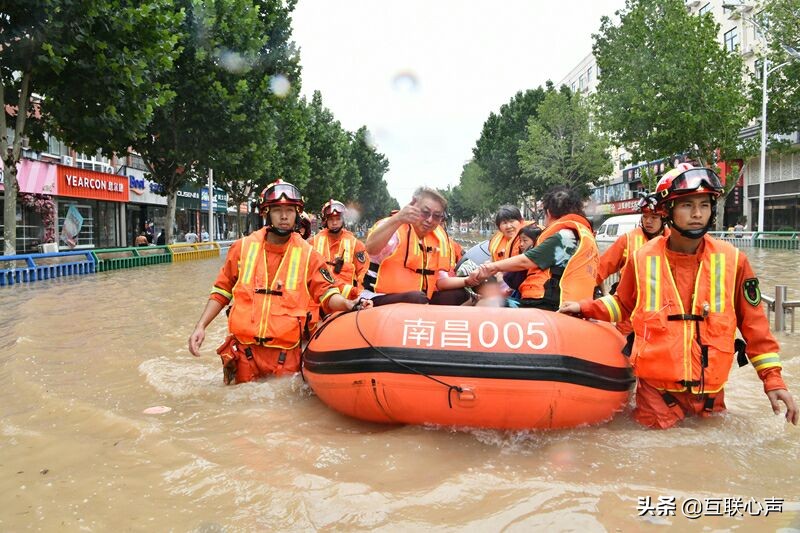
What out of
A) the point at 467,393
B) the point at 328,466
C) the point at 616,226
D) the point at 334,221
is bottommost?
the point at 328,466

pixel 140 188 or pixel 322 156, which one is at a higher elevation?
pixel 322 156

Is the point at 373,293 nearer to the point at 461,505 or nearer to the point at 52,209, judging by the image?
the point at 461,505

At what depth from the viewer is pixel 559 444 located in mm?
3594

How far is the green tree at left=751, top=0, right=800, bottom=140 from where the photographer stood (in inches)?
1087

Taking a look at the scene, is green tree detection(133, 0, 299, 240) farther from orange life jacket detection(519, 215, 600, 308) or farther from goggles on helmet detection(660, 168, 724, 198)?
goggles on helmet detection(660, 168, 724, 198)

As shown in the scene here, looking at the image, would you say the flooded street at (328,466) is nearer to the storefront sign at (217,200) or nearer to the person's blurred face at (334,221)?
the person's blurred face at (334,221)

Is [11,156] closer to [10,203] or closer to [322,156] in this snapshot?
[10,203]

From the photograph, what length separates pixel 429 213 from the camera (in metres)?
4.36

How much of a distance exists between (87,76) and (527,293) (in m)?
11.8

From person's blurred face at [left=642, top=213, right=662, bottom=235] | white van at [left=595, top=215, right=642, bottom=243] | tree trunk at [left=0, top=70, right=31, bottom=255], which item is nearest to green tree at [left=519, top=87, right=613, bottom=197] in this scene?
white van at [left=595, top=215, right=642, bottom=243]

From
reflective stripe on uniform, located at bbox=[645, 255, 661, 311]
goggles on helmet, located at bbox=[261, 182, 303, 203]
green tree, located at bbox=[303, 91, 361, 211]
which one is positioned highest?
green tree, located at bbox=[303, 91, 361, 211]

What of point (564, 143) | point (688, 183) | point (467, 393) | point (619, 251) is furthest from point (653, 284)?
point (564, 143)

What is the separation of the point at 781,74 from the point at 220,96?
28487 mm

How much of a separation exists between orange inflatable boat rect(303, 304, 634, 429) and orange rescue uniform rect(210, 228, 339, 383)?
0.84 meters
